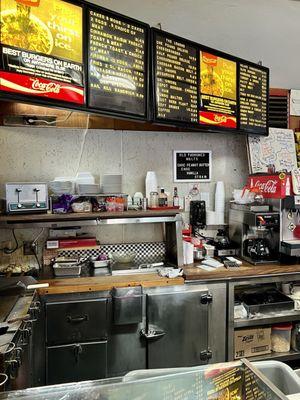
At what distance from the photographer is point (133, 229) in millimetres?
3395

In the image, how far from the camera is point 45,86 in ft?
7.41

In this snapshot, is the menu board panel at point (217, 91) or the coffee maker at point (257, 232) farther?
the menu board panel at point (217, 91)

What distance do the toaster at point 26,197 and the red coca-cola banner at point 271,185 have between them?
6.78ft

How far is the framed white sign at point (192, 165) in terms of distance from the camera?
11.6 feet

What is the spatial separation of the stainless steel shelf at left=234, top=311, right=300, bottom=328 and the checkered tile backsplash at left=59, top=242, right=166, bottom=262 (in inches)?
38.2

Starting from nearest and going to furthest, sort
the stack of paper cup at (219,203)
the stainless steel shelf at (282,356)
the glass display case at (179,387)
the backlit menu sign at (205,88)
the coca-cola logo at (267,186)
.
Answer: the glass display case at (179,387) → the backlit menu sign at (205,88) → the stainless steel shelf at (282,356) → the coca-cola logo at (267,186) → the stack of paper cup at (219,203)

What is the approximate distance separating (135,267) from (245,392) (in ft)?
5.98

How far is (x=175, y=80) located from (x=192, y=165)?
96 cm

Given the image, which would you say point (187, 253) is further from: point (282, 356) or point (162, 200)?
point (282, 356)

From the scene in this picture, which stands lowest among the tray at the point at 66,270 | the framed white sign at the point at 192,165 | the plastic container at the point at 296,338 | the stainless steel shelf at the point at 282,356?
the stainless steel shelf at the point at 282,356

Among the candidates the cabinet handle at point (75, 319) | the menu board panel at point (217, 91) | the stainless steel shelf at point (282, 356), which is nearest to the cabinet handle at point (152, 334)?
the cabinet handle at point (75, 319)

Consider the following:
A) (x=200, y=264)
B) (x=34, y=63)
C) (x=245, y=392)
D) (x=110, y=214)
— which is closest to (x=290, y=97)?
(x=200, y=264)

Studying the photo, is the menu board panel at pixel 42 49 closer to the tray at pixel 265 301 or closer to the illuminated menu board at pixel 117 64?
the illuminated menu board at pixel 117 64

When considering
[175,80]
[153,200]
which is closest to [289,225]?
[153,200]
